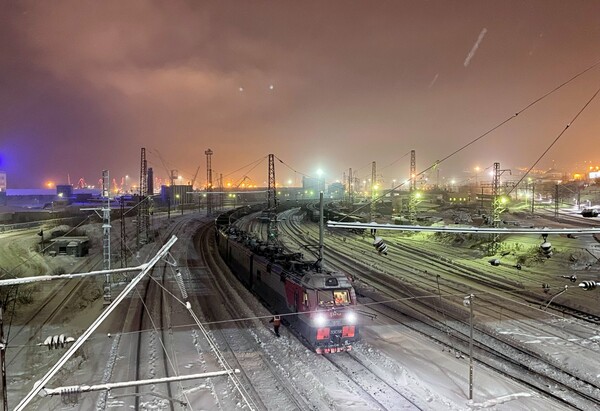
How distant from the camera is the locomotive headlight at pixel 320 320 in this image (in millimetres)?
18703

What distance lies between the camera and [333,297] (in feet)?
62.8

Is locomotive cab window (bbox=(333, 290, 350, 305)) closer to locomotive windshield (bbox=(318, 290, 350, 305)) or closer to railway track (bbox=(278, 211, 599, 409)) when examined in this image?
locomotive windshield (bbox=(318, 290, 350, 305))

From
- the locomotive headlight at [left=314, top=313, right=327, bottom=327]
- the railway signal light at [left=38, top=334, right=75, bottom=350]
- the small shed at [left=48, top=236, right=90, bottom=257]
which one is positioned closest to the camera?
the locomotive headlight at [left=314, top=313, right=327, bottom=327]

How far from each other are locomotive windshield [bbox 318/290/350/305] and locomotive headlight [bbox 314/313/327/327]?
1.79 feet

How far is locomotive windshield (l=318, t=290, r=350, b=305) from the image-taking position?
62.1 feet

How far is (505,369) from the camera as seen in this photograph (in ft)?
59.1

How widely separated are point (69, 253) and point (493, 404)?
47904 millimetres

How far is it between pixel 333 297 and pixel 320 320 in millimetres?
1215

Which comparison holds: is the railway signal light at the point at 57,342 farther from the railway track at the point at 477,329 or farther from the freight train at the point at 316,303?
the railway track at the point at 477,329

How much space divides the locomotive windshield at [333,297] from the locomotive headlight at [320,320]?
54cm

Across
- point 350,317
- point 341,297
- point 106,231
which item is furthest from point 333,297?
point 106,231

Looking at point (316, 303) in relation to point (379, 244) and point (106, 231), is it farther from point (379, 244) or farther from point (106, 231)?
point (379, 244)

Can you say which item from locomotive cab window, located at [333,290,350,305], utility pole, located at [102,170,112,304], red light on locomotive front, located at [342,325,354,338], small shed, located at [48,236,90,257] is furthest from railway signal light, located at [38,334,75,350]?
small shed, located at [48,236,90,257]

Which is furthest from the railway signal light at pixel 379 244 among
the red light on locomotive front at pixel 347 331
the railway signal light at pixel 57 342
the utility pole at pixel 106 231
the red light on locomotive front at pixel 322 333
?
the railway signal light at pixel 57 342
